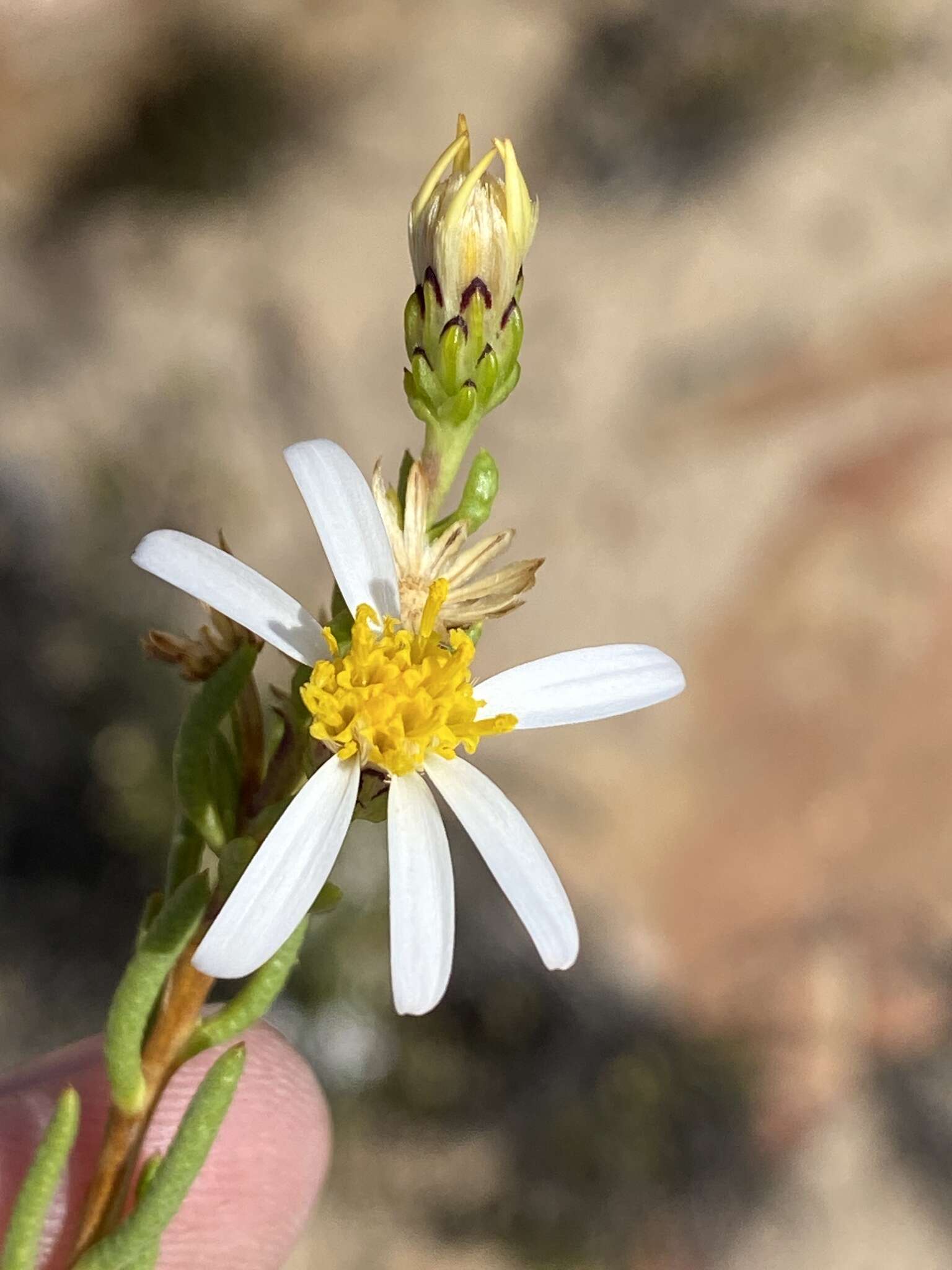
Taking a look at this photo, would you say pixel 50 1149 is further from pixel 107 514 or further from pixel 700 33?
pixel 700 33

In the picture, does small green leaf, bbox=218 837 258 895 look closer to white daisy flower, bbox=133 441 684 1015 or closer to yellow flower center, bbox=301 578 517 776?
white daisy flower, bbox=133 441 684 1015

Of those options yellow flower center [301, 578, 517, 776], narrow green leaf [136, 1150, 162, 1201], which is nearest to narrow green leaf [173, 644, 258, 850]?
yellow flower center [301, 578, 517, 776]

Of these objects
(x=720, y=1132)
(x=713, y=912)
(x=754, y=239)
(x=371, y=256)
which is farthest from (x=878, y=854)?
(x=371, y=256)

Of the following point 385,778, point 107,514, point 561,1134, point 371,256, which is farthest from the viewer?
point 371,256

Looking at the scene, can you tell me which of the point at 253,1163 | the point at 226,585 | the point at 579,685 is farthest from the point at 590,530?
the point at 226,585

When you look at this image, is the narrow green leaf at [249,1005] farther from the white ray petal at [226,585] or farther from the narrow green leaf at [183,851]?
the white ray petal at [226,585]

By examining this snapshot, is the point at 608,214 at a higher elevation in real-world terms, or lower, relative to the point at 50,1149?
higher
